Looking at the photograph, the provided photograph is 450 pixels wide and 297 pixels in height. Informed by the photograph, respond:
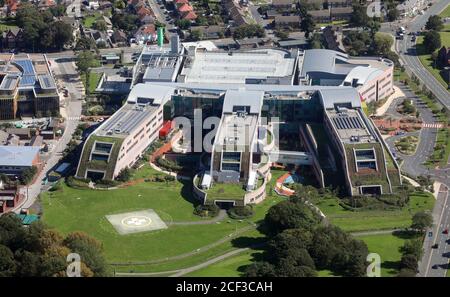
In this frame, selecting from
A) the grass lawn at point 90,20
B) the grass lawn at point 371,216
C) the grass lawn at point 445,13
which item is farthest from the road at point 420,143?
the grass lawn at point 90,20

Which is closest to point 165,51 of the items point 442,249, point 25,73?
point 25,73

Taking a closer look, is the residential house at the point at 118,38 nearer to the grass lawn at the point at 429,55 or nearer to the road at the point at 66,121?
the road at the point at 66,121

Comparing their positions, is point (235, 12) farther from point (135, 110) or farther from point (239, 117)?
point (239, 117)

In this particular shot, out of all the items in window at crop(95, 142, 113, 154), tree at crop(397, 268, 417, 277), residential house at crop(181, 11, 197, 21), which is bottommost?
tree at crop(397, 268, 417, 277)

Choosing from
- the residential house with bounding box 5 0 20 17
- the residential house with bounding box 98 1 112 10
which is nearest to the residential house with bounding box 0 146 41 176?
the residential house with bounding box 5 0 20 17

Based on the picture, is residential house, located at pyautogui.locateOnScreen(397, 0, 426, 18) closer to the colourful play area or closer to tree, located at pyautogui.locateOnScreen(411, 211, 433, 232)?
the colourful play area

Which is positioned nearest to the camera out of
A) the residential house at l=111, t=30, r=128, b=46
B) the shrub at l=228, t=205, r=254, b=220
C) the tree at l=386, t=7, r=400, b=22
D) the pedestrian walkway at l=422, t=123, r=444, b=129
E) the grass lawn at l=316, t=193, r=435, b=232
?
the grass lawn at l=316, t=193, r=435, b=232
